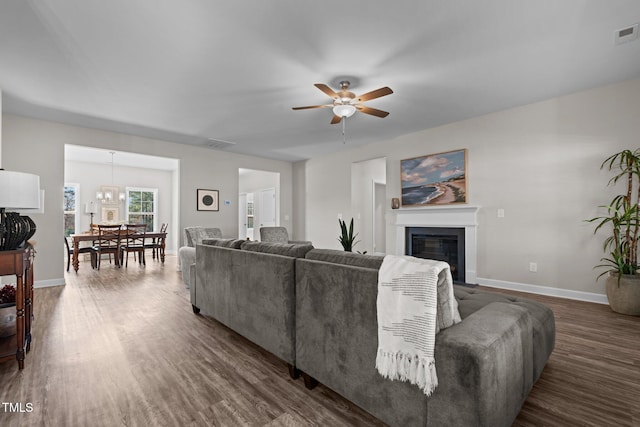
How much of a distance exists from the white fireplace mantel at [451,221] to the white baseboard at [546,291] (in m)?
0.24

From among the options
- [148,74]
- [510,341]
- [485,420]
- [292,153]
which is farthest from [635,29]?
[292,153]

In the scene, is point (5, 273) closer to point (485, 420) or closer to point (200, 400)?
point (200, 400)

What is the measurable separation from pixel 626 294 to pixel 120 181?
34.6 ft

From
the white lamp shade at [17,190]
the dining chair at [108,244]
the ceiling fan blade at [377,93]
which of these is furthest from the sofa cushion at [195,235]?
the ceiling fan blade at [377,93]

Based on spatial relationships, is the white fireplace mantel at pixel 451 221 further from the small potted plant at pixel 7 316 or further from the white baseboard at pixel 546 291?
the small potted plant at pixel 7 316

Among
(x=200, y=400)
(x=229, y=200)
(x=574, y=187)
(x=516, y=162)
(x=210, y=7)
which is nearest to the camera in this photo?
(x=200, y=400)

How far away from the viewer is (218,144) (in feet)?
19.5

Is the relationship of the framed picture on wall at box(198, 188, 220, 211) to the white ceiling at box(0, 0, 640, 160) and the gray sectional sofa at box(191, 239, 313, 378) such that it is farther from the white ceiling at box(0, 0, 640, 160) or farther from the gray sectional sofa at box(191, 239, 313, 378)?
the gray sectional sofa at box(191, 239, 313, 378)

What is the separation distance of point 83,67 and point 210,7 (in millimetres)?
1768

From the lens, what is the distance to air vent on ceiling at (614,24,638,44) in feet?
7.81

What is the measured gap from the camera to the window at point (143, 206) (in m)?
8.55

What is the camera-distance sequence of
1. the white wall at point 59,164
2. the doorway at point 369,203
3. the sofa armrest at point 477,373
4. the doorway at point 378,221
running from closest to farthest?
the sofa armrest at point 477,373 < the white wall at point 59,164 < the doorway at point 369,203 < the doorway at point 378,221

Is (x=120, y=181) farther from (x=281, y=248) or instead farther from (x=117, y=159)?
(x=281, y=248)

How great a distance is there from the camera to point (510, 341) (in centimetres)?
120
